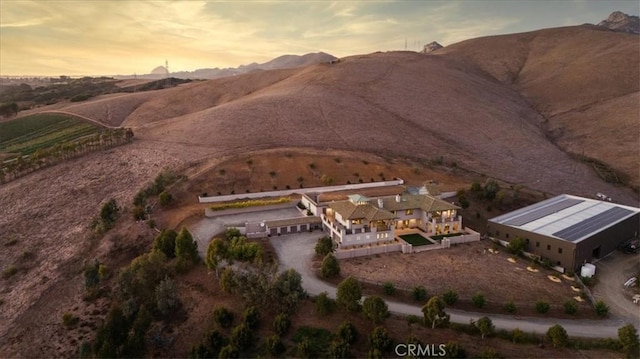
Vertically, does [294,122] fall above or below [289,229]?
above

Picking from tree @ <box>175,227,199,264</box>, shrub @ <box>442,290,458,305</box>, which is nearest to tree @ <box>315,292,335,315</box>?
shrub @ <box>442,290,458,305</box>

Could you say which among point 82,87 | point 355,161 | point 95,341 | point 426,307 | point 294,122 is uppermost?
point 82,87

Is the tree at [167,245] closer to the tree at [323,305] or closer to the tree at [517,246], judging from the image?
the tree at [323,305]

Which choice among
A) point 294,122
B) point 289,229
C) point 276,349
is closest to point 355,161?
point 294,122

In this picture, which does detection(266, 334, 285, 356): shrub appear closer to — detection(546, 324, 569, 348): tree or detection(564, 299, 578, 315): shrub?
detection(546, 324, 569, 348): tree

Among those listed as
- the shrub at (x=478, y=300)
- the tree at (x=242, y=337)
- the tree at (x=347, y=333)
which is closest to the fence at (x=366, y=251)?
the shrub at (x=478, y=300)

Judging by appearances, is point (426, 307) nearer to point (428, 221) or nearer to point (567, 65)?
point (428, 221)
